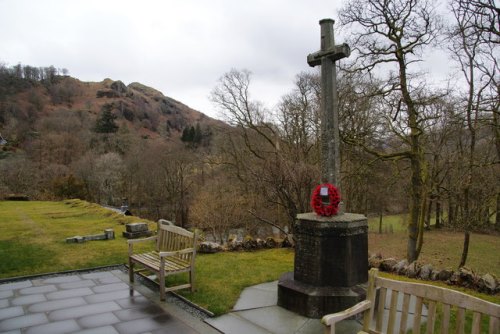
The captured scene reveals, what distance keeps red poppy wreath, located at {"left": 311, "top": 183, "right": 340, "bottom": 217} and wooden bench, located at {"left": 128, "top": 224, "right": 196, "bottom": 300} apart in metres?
1.97

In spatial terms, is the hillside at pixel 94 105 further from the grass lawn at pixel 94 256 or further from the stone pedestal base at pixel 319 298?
the stone pedestal base at pixel 319 298

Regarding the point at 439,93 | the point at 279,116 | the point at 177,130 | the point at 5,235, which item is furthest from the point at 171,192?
the point at 177,130

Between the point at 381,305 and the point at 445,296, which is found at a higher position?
the point at 445,296

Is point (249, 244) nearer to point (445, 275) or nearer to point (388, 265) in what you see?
point (388, 265)

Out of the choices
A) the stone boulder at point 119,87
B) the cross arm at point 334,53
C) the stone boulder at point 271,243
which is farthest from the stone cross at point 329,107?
the stone boulder at point 119,87

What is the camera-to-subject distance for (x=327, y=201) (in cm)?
502

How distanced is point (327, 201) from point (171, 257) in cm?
287

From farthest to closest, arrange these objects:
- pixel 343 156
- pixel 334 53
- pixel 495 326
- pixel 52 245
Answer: pixel 343 156, pixel 52 245, pixel 334 53, pixel 495 326

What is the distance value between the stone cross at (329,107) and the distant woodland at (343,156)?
4.63 meters

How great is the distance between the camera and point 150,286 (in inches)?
239

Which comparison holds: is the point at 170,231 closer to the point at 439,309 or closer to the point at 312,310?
the point at 312,310

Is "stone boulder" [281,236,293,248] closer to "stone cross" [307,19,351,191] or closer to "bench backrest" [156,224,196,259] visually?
"bench backrest" [156,224,196,259]

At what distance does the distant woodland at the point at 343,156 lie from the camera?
413 inches

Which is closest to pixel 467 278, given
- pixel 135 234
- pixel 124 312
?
pixel 124 312
